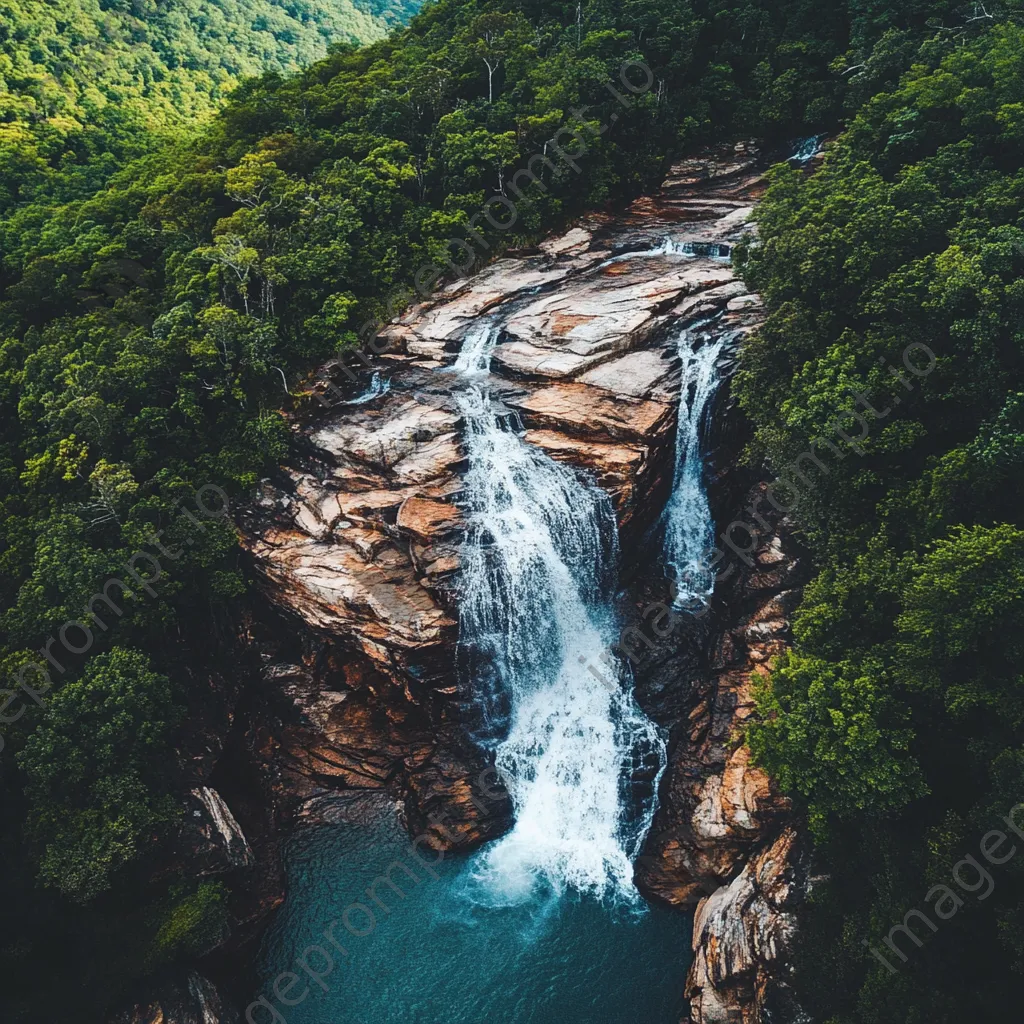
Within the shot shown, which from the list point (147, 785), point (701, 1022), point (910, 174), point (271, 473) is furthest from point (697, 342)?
point (147, 785)

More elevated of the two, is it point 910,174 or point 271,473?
point 910,174

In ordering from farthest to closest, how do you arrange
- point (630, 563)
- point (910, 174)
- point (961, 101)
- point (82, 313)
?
point (82, 313), point (630, 563), point (961, 101), point (910, 174)

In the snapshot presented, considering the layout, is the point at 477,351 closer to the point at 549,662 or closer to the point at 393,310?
the point at 393,310

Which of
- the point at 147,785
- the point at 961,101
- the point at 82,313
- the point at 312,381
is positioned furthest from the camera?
the point at 82,313

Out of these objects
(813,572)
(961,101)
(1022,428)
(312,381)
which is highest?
(961,101)

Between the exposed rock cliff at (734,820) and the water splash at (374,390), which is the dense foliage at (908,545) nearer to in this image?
the exposed rock cliff at (734,820)

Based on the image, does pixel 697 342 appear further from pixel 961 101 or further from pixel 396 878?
pixel 396 878

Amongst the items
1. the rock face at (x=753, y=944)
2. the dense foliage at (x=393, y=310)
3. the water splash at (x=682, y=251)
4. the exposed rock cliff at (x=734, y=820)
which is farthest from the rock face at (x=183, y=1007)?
the water splash at (x=682, y=251)
